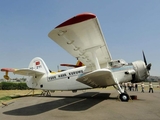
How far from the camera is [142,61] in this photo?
9.83 metres

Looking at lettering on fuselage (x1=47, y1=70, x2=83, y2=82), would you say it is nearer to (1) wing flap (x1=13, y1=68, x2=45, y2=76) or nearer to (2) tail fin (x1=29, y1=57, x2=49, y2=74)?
(1) wing flap (x1=13, y1=68, x2=45, y2=76)

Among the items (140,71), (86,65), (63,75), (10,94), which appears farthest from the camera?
(10,94)

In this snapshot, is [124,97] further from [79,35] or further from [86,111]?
[79,35]

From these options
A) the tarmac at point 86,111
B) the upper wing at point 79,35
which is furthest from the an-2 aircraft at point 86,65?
the tarmac at point 86,111

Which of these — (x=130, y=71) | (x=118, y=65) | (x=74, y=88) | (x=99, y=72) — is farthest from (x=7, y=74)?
(x=130, y=71)

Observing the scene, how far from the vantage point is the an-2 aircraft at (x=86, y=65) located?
578 cm

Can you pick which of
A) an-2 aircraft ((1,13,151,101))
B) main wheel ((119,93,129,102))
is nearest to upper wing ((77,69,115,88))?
an-2 aircraft ((1,13,151,101))

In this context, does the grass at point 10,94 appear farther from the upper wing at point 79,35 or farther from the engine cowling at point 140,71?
the engine cowling at point 140,71

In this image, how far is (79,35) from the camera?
655 cm

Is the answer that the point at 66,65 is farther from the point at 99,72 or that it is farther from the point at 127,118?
the point at 127,118

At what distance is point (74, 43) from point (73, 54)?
1.54 meters

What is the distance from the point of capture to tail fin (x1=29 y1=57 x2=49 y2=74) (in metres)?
13.5

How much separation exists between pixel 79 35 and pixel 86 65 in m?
4.77

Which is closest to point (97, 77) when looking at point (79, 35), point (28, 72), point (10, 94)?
point (79, 35)
